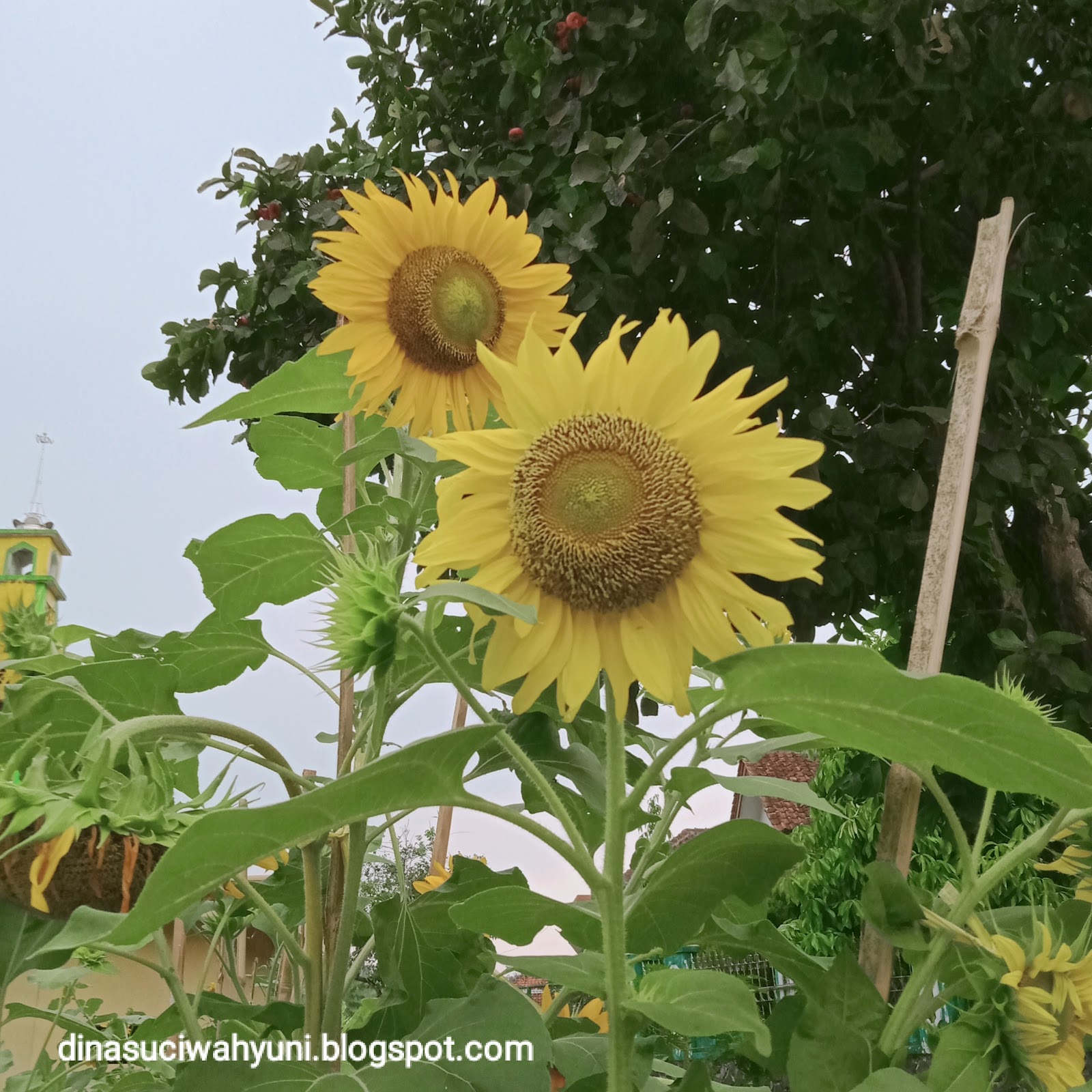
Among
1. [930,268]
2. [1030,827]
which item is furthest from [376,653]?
[1030,827]

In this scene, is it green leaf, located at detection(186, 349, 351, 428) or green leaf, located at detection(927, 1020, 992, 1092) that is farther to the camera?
green leaf, located at detection(186, 349, 351, 428)

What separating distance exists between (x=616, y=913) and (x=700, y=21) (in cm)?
105

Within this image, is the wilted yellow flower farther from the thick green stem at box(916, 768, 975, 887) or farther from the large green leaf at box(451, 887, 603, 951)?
the thick green stem at box(916, 768, 975, 887)

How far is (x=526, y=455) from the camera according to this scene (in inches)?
11.0

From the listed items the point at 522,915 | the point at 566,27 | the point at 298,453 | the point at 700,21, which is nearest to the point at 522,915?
the point at 522,915

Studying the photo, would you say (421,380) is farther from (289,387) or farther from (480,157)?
(480,157)

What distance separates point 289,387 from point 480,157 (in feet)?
4.13

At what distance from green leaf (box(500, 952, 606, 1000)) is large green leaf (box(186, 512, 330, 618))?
17cm

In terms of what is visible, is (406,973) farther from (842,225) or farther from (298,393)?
(842,225)

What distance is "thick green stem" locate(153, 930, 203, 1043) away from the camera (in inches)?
15.5

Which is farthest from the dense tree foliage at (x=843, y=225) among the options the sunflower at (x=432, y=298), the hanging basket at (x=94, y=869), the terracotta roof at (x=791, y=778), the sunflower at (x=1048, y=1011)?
the terracotta roof at (x=791, y=778)

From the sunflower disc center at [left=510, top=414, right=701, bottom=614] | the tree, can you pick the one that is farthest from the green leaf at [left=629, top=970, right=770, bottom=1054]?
the tree

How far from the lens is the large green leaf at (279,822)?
0.21m

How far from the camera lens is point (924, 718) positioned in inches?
8.9
